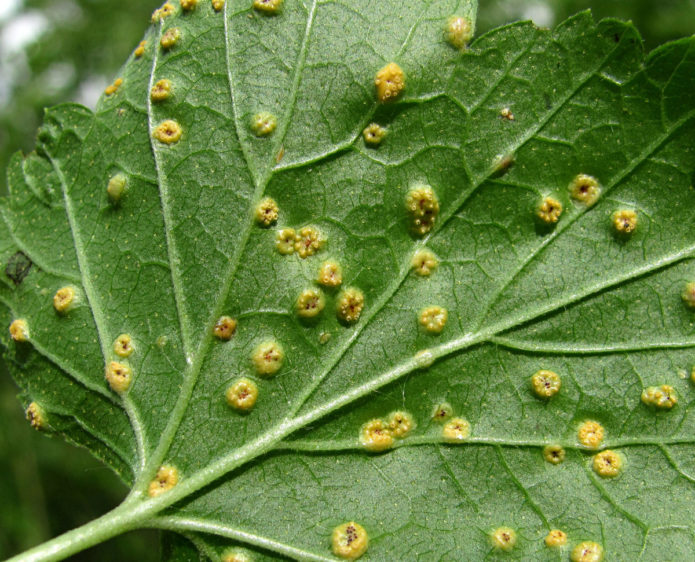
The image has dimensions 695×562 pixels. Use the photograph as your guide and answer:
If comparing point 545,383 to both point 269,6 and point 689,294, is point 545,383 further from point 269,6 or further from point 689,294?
point 269,6

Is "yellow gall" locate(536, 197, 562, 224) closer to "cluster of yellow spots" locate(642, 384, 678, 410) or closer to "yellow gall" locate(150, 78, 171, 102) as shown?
"cluster of yellow spots" locate(642, 384, 678, 410)

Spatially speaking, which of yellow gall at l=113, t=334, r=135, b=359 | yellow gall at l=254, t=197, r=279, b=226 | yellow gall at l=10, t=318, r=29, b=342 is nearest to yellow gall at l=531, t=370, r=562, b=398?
yellow gall at l=254, t=197, r=279, b=226

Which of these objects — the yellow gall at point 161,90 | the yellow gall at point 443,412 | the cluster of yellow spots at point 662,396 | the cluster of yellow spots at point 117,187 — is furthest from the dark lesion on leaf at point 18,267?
the cluster of yellow spots at point 662,396

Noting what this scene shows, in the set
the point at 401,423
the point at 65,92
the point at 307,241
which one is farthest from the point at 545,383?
the point at 65,92

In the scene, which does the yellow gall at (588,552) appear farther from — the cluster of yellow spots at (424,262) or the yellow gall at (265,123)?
the yellow gall at (265,123)

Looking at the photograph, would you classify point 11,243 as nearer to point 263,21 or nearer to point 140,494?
point 140,494

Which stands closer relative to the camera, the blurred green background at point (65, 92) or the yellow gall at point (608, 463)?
the yellow gall at point (608, 463)

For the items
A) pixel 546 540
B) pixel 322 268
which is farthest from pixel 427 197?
pixel 546 540
